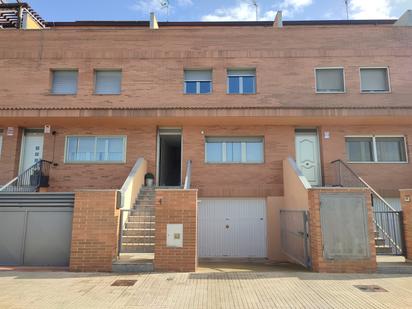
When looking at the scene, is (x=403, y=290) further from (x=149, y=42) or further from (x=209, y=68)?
(x=149, y=42)

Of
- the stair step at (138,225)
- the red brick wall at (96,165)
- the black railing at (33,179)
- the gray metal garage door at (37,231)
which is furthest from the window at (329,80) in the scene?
the black railing at (33,179)

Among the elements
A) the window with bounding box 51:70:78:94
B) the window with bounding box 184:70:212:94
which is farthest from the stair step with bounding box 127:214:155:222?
the window with bounding box 51:70:78:94

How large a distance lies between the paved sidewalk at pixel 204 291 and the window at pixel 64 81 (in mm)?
8121

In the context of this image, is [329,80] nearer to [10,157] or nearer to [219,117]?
[219,117]

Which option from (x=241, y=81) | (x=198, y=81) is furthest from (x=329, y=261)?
(x=198, y=81)

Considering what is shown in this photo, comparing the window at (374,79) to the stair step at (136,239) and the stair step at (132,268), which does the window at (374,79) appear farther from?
the stair step at (132,268)

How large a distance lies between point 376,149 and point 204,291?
9.87 m

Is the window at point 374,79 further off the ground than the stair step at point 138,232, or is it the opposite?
the window at point 374,79

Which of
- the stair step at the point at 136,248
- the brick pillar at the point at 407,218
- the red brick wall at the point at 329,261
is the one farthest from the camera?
the stair step at the point at 136,248

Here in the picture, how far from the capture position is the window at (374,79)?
534 inches

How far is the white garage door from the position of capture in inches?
492

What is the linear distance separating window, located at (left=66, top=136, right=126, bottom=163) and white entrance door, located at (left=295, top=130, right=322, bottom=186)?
690 cm

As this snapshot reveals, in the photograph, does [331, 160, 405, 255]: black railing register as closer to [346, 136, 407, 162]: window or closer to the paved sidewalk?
[346, 136, 407, 162]: window

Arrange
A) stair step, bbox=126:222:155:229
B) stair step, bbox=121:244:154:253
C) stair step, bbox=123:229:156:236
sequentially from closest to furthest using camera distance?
stair step, bbox=121:244:154:253
stair step, bbox=123:229:156:236
stair step, bbox=126:222:155:229
